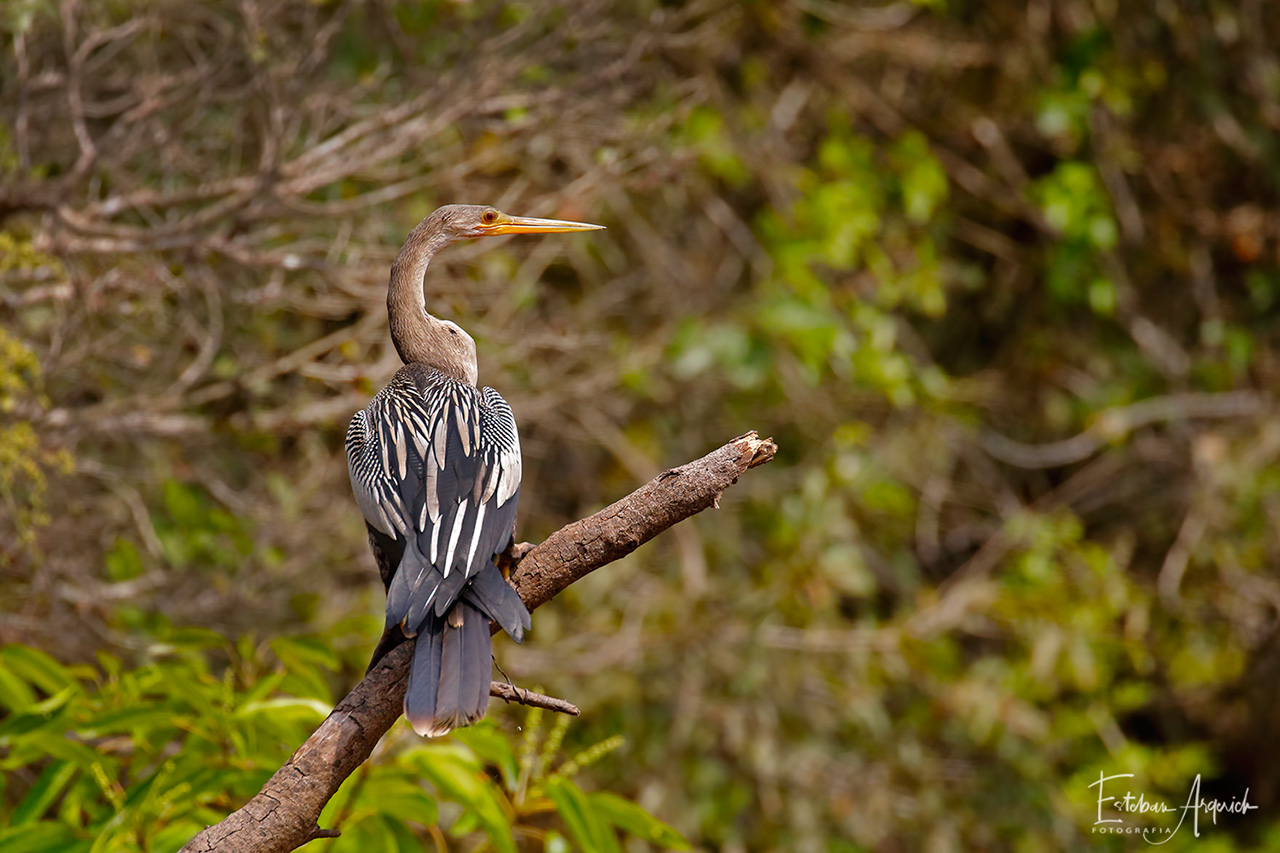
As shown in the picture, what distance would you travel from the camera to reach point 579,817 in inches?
93.1

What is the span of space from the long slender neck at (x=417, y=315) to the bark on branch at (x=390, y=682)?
0.64 m

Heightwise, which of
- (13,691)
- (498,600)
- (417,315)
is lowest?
(13,691)

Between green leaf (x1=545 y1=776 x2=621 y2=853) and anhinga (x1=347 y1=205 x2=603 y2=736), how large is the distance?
1.51 feet

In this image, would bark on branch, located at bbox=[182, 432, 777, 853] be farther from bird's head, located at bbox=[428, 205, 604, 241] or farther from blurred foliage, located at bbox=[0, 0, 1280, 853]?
bird's head, located at bbox=[428, 205, 604, 241]

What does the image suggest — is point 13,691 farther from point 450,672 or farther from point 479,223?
point 479,223

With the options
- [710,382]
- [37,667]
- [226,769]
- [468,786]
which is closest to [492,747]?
[468,786]

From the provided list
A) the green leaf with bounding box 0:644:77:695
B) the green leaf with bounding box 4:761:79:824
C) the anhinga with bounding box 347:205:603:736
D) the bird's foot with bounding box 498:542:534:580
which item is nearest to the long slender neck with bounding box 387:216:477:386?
the anhinga with bounding box 347:205:603:736

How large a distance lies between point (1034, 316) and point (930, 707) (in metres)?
2.04

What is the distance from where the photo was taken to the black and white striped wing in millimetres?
2000

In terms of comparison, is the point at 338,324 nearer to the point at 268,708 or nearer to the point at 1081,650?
the point at 268,708

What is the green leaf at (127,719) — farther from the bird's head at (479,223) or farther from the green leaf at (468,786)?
the bird's head at (479,223)

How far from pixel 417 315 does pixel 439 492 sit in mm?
538

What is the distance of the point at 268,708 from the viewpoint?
238cm

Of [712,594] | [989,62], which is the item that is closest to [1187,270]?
[989,62]
